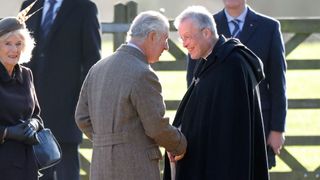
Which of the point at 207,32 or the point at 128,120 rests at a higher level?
the point at 207,32

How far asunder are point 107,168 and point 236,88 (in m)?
0.94

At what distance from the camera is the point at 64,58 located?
26.0 ft

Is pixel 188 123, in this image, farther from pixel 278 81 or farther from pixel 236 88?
pixel 278 81

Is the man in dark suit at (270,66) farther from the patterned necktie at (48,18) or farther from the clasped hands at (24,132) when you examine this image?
the patterned necktie at (48,18)

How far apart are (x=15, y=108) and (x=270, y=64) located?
1889mm

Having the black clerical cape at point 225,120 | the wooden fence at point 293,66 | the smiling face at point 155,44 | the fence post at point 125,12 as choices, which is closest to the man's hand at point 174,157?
the black clerical cape at point 225,120

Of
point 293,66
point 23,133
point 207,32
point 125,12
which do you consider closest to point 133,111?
point 207,32

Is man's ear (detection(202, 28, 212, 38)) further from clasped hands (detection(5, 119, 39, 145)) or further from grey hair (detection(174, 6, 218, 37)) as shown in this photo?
clasped hands (detection(5, 119, 39, 145))

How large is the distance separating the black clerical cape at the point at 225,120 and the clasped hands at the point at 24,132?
117 centimetres

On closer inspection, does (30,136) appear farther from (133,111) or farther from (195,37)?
(195,37)

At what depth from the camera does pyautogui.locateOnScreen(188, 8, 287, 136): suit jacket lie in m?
6.89

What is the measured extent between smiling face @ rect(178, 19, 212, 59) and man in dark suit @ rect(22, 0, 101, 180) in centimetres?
201

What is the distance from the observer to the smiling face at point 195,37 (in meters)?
5.93

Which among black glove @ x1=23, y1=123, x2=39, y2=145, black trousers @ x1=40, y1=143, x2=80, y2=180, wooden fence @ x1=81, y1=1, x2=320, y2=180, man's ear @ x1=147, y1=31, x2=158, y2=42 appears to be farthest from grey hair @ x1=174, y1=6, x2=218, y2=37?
wooden fence @ x1=81, y1=1, x2=320, y2=180
